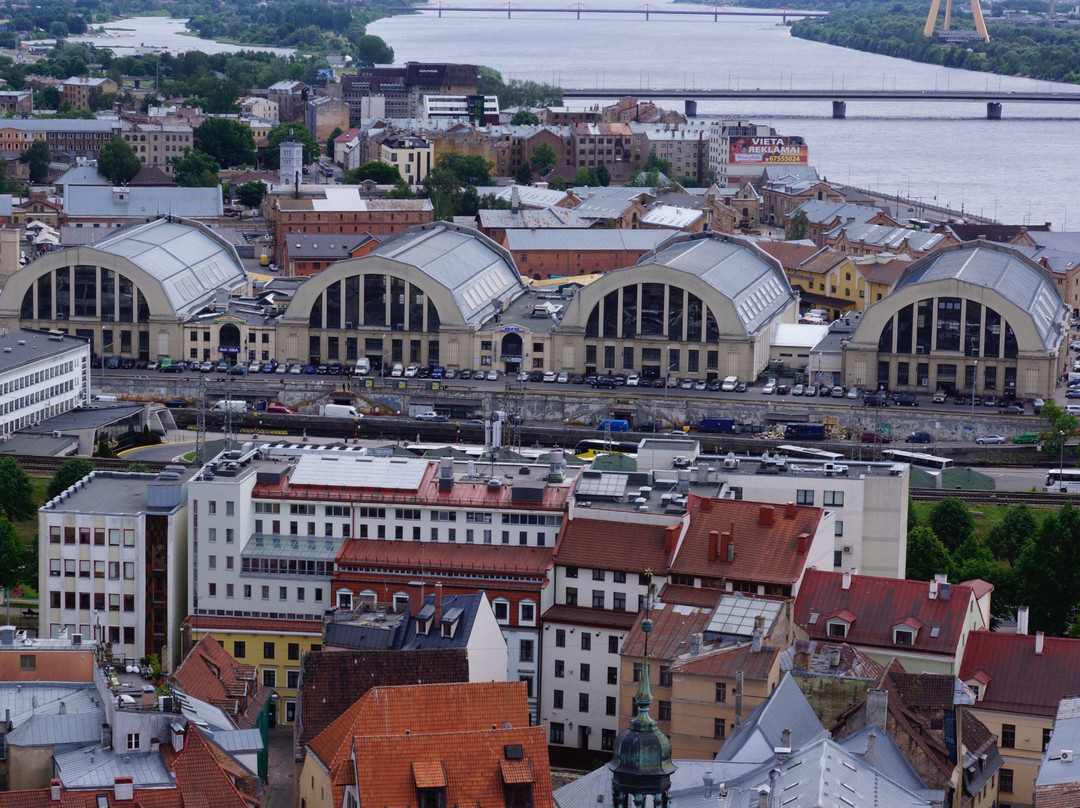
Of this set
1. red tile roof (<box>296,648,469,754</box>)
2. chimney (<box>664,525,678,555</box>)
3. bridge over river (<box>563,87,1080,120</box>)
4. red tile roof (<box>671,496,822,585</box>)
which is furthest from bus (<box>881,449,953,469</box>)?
bridge over river (<box>563,87,1080,120</box>)

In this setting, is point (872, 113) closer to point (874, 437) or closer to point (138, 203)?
point (138, 203)

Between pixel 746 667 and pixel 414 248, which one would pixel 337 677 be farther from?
pixel 414 248

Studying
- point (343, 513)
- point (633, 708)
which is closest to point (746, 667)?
point (633, 708)

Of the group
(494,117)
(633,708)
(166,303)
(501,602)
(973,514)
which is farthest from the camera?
(494,117)

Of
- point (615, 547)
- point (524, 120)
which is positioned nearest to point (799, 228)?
point (524, 120)

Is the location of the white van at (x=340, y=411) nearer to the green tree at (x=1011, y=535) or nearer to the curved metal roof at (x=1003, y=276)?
the curved metal roof at (x=1003, y=276)
